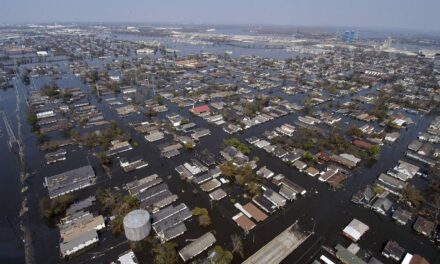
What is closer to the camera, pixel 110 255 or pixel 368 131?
pixel 110 255

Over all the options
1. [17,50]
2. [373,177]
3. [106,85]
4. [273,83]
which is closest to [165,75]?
[106,85]

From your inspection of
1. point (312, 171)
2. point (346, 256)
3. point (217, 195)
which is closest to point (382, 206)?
point (312, 171)

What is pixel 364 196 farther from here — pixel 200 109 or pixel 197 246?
pixel 200 109

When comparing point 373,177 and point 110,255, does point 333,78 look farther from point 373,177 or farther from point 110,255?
point 110,255

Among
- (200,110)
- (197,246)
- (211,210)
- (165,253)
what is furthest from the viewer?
(200,110)

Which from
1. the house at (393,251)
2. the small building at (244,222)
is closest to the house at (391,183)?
the house at (393,251)

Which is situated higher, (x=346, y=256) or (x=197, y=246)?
(x=346, y=256)

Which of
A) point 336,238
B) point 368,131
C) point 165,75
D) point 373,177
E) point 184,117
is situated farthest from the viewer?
point 165,75

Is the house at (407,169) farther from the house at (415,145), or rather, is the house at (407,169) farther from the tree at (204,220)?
the tree at (204,220)
